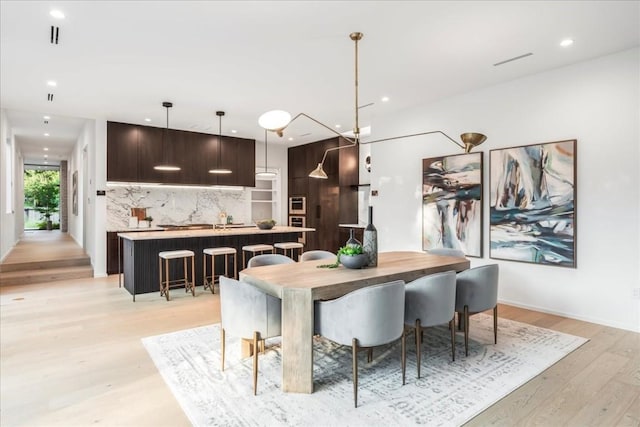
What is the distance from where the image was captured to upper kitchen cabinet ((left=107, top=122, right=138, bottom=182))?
6.51 meters

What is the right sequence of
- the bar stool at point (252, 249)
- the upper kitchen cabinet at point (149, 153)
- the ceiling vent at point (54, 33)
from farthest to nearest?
1. the upper kitchen cabinet at point (149, 153)
2. the bar stool at point (252, 249)
3. the ceiling vent at point (54, 33)

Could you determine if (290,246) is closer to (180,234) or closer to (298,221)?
(180,234)

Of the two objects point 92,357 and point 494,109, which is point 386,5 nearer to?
point 494,109

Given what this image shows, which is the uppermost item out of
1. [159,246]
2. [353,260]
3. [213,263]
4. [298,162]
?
[298,162]

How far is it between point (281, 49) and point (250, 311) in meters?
2.58

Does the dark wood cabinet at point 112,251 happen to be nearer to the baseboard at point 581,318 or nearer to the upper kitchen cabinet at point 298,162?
the upper kitchen cabinet at point 298,162

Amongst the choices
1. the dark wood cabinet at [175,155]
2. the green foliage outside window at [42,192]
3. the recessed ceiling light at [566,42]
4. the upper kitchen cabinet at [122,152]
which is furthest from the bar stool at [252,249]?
the green foliage outside window at [42,192]

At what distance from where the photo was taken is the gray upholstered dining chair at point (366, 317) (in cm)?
234

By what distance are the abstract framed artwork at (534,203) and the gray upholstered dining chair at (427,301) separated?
219 cm

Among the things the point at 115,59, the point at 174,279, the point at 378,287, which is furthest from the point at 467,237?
the point at 115,59

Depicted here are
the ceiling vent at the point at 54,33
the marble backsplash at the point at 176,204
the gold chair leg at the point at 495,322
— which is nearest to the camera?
the ceiling vent at the point at 54,33

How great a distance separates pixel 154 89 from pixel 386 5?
3.36 m

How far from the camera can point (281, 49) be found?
3.62 meters

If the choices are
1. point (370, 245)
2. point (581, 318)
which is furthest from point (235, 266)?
point (581, 318)
